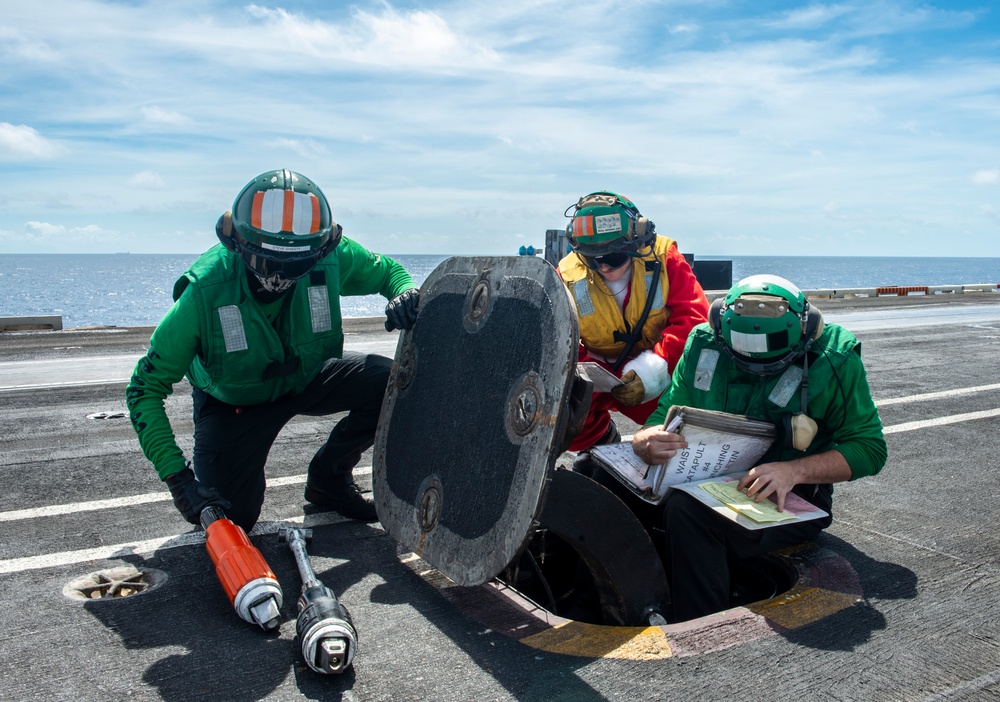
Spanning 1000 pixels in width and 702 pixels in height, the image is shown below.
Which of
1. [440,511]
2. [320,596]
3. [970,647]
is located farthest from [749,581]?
[320,596]

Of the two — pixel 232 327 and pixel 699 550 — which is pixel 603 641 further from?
pixel 232 327

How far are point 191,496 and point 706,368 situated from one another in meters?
2.36

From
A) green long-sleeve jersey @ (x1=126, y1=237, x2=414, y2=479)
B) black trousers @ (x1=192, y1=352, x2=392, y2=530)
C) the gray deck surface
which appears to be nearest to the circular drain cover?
the gray deck surface

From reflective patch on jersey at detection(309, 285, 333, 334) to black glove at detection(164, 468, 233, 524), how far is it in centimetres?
107

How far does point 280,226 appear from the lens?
12.8 feet

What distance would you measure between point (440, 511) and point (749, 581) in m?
1.73

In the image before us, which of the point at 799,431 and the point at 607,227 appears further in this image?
the point at 607,227

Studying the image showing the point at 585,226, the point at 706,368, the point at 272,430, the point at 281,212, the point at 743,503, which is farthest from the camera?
the point at 585,226

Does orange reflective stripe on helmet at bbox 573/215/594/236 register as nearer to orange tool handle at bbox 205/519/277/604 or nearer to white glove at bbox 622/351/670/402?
white glove at bbox 622/351/670/402

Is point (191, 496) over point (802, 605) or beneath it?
over

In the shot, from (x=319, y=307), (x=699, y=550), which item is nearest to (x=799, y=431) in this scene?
(x=699, y=550)

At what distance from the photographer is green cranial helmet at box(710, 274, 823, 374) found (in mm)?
3617

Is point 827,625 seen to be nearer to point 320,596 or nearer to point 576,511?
point 576,511

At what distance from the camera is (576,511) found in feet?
11.2
